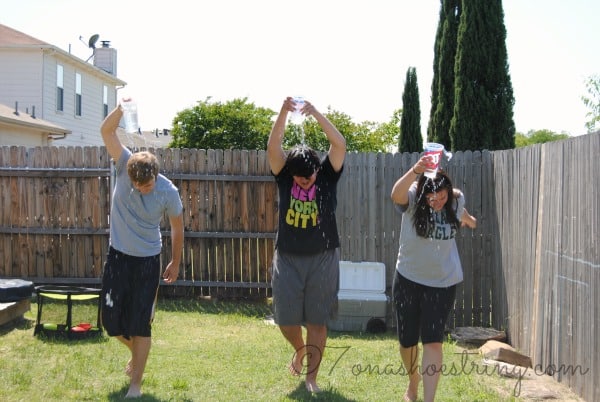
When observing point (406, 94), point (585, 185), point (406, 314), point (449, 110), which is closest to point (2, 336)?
point (406, 314)

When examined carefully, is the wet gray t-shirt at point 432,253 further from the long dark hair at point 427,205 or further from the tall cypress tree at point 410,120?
the tall cypress tree at point 410,120

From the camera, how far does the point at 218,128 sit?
21.6m

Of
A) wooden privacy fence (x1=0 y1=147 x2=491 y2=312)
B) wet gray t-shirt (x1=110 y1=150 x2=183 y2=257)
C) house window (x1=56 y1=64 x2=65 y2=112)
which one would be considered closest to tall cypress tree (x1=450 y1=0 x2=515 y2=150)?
wooden privacy fence (x1=0 y1=147 x2=491 y2=312)

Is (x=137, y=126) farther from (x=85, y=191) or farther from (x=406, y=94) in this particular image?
(x=406, y=94)

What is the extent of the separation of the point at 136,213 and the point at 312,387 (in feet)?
5.52

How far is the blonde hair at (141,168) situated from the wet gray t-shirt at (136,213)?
0.52ft

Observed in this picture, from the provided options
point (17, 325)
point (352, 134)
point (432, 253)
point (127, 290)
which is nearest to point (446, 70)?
point (352, 134)

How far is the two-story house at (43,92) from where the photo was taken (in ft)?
56.3

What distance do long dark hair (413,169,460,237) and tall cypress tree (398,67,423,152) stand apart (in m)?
16.6

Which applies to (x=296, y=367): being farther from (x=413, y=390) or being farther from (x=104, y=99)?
(x=104, y=99)

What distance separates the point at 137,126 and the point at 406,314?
2404 mm

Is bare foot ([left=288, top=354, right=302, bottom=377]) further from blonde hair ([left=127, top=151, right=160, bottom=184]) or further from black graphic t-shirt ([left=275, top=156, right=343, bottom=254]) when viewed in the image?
blonde hair ([left=127, top=151, right=160, bottom=184])

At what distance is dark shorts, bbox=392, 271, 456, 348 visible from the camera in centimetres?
419

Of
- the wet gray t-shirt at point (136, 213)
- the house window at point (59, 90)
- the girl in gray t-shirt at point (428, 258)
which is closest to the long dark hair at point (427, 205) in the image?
the girl in gray t-shirt at point (428, 258)
